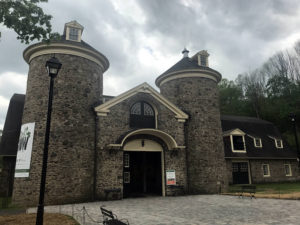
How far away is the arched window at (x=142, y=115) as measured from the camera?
16.4m

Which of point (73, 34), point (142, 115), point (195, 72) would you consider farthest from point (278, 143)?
point (73, 34)

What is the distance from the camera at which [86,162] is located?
14.4 m

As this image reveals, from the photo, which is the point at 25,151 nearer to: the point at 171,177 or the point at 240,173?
the point at 171,177

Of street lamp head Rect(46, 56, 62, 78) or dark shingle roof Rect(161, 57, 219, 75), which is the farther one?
dark shingle roof Rect(161, 57, 219, 75)

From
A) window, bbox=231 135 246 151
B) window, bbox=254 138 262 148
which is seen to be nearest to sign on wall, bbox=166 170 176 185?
window, bbox=231 135 246 151

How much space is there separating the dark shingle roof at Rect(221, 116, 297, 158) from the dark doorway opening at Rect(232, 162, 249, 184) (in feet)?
3.55

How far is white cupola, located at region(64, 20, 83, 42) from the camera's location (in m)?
16.0

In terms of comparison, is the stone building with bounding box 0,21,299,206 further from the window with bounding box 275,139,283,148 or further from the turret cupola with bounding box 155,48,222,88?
the window with bounding box 275,139,283,148

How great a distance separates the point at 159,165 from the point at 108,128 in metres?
4.92

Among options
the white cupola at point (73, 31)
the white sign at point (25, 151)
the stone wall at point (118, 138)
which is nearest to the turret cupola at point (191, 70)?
the stone wall at point (118, 138)

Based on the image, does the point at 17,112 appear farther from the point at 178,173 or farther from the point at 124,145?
the point at 178,173

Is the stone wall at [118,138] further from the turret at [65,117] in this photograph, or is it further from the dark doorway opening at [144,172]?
the dark doorway opening at [144,172]

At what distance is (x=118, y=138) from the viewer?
15.3m

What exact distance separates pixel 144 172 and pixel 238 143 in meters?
12.6
